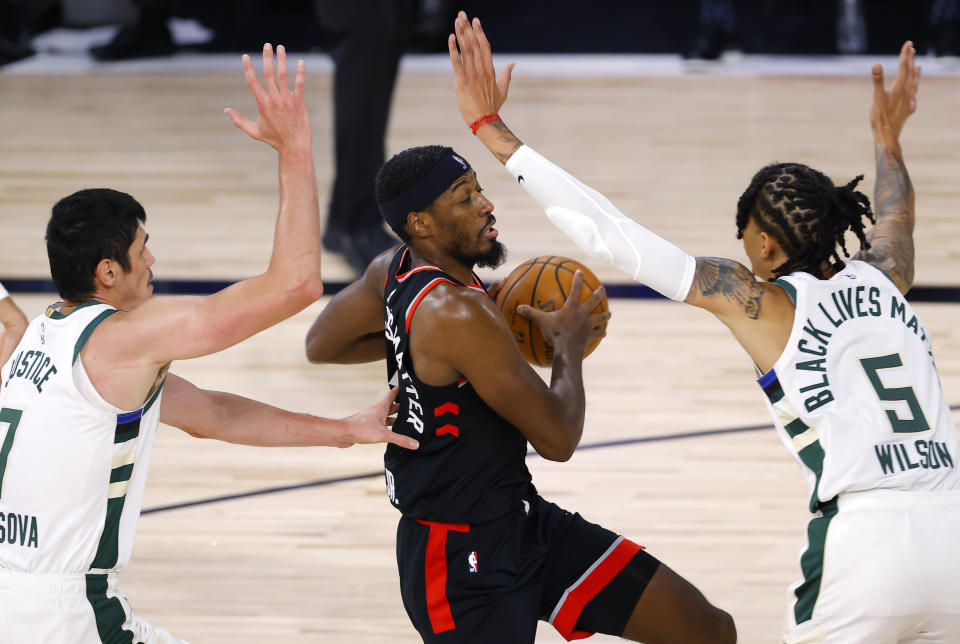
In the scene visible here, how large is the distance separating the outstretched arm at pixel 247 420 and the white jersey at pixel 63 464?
0.35 meters

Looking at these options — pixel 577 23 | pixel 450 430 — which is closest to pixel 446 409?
pixel 450 430

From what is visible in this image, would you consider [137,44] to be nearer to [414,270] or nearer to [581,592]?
[414,270]

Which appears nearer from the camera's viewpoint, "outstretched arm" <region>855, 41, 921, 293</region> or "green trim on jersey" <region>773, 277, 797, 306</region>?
"green trim on jersey" <region>773, 277, 797, 306</region>

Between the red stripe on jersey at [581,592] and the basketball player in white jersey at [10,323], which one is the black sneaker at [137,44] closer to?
the basketball player in white jersey at [10,323]

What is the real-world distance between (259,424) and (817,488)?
1265 millimetres

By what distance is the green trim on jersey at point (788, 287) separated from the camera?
283 cm

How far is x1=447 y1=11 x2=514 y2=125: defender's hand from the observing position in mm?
3029

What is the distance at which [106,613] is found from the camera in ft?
8.86

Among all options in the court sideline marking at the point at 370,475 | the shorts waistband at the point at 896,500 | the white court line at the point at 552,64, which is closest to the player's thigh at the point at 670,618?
the shorts waistband at the point at 896,500

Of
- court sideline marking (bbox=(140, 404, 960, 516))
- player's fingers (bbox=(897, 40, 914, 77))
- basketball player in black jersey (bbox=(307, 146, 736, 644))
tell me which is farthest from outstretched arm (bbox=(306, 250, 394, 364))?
player's fingers (bbox=(897, 40, 914, 77))

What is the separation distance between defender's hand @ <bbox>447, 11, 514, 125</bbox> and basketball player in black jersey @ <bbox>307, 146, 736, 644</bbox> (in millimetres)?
120

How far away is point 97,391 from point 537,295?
4.07 ft

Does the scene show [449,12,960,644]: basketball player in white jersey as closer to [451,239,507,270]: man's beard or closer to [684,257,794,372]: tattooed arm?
[684,257,794,372]: tattooed arm

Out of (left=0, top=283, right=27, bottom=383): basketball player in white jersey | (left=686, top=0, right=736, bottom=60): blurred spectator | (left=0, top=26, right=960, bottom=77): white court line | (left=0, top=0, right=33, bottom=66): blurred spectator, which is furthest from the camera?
(left=0, top=0, right=33, bottom=66): blurred spectator
